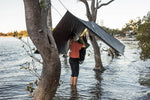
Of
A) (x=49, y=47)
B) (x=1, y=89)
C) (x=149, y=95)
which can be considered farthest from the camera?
(x=1, y=89)

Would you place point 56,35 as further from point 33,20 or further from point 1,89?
point 1,89

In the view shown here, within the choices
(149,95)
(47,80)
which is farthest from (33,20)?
(149,95)

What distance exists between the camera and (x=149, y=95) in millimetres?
5652

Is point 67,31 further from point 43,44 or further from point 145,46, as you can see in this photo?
point 145,46

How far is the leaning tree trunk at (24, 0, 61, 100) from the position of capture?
11.1 ft

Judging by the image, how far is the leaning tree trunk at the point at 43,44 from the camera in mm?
3375

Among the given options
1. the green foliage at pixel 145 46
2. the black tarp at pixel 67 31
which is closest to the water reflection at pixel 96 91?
the black tarp at pixel 67 31

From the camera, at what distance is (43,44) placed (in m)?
3.53

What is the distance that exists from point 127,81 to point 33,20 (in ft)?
19.4

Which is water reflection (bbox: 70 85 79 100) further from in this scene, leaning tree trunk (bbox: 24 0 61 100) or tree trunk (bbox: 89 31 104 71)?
tree trunk (bbox: 89 31 104 71)

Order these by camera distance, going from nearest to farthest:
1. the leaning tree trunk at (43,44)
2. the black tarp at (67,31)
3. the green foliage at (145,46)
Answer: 1. the leaning tree trunk at (43,44)
2. the black tarp at (67,31)
3. the green foliage at (145,46)

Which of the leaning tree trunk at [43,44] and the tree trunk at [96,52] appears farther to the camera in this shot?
the tree trunk at [96,52]

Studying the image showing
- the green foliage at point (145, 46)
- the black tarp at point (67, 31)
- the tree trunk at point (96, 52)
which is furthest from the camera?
the tree trunk at point (96, 52)

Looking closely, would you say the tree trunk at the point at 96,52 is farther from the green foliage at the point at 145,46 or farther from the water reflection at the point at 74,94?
the water reflection at the point at 74,94
